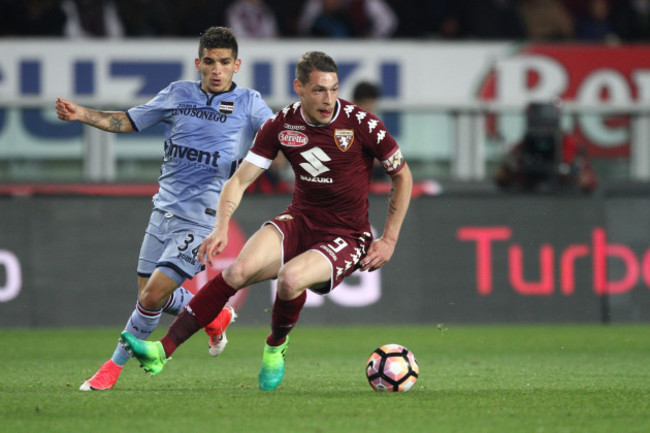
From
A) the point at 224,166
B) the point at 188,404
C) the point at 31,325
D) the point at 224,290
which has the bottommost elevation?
the point at 31,325

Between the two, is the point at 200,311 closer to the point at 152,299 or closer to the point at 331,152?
the point at 152,299

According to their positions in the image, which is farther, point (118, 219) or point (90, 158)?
point (90, 158)

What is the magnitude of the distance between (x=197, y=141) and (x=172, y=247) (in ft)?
2.43

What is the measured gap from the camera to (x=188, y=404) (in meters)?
6.46

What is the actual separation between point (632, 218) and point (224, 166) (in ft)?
20.8

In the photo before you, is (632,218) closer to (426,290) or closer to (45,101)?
(426,290)

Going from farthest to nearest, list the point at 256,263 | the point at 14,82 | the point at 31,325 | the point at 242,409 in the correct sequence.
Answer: the point at 14,82 < the point at 31,325 < the point at 256,263 < the point at 242,409

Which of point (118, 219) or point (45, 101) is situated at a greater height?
point (45, 101)

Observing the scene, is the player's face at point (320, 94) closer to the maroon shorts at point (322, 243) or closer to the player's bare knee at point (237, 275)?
the maroon shorts at point (322, 243)

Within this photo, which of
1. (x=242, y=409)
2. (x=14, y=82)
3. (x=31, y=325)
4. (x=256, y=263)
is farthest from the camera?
(x=14, y=82)

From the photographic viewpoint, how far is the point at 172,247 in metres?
7.55

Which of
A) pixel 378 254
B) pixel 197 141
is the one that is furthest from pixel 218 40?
pixel 378 254

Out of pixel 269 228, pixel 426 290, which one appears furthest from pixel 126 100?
pixel 269 228

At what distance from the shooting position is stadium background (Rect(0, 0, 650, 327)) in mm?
12180
